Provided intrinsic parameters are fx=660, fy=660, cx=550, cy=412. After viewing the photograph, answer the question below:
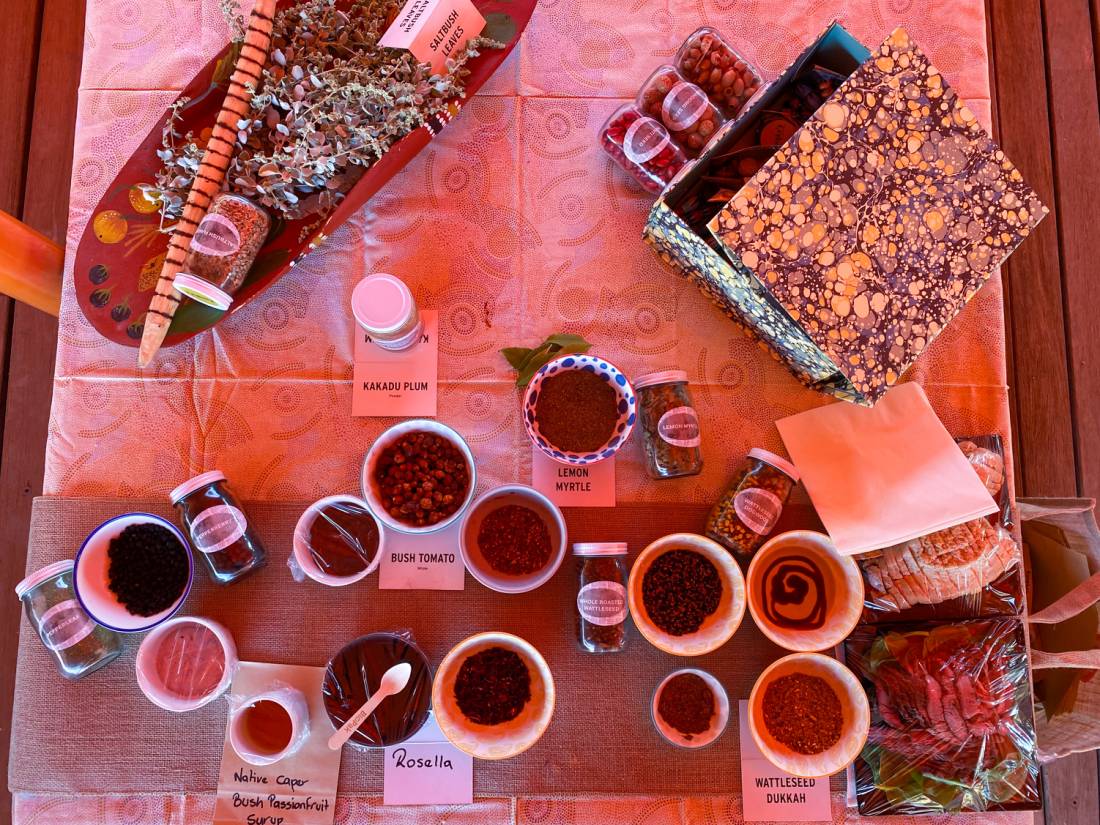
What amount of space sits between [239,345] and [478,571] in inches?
24.9

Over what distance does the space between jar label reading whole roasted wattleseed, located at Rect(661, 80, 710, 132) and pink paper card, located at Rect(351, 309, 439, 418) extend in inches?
23.9

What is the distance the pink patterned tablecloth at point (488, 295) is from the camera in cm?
122

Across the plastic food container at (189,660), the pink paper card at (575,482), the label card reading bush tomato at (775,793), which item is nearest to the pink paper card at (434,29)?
the pink paper card at (575,482)

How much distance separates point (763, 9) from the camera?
136cm

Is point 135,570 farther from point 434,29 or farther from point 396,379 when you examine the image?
point 434,29

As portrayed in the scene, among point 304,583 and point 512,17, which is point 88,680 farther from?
point 512,17

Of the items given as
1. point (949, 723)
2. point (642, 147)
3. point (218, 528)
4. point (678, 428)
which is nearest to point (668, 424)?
point (678, 428)

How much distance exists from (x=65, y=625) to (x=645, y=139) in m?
1.29

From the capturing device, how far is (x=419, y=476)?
3.62 feet

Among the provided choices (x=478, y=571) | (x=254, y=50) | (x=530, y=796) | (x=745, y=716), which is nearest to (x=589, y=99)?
(x=254, y=50)

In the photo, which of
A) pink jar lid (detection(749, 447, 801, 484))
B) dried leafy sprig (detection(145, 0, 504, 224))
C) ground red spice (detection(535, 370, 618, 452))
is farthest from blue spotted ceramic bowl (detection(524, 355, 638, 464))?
dried leafy sprig (detection(145, 0, 504, 224))

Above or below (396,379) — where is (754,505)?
above

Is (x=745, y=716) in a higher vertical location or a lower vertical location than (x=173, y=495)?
higher

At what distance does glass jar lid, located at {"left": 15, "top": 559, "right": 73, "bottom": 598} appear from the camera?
108 cm
